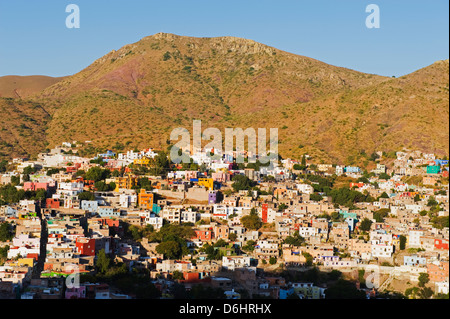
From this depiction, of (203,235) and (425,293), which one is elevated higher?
(203,235)

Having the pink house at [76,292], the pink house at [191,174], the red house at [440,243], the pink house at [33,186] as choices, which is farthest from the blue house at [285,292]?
the pink house at [33,186]

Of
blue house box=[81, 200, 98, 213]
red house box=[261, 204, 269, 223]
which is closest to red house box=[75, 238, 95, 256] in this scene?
blue house box=[81, 200, 98, 213]

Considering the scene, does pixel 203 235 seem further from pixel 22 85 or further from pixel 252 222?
pixel 22 85

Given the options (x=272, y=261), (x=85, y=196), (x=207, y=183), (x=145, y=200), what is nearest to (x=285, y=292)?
(x=272, y=261)

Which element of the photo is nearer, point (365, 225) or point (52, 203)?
point (52, 203)

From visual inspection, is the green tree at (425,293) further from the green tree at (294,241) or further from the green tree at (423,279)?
the green tree at (294,241)
